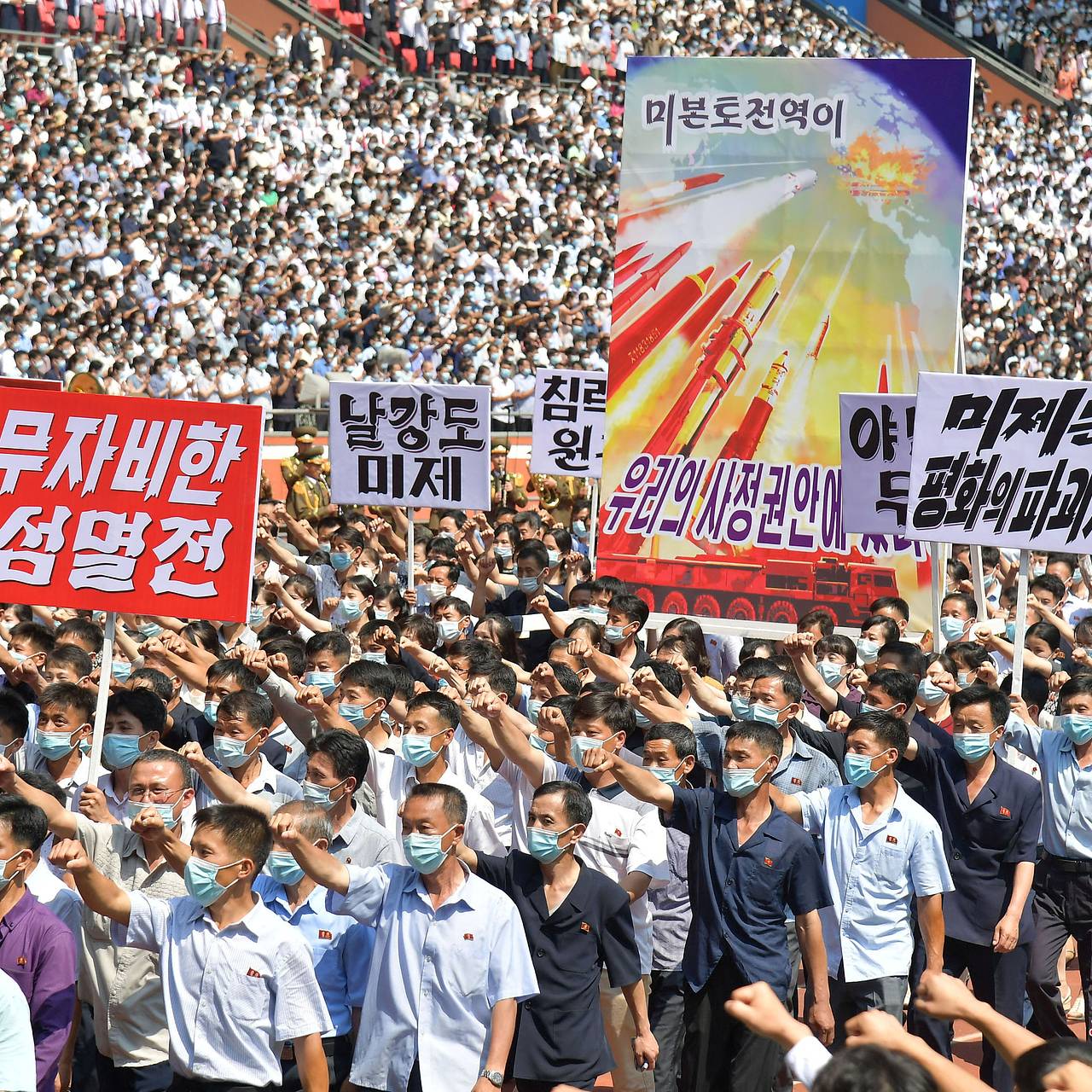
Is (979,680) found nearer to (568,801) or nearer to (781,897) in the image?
(781,897)

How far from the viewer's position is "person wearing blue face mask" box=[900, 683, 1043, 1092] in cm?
671

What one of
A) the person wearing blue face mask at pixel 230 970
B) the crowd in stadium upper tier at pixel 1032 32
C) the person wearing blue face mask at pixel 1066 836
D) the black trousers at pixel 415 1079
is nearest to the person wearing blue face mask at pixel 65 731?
the person wearing blue face mask at pixel 230 970

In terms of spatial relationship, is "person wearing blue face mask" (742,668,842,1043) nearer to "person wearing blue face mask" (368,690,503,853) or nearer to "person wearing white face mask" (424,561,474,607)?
"person wearing blue face mask" (368,690,503,853)

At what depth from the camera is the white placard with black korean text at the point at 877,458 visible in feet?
33.5

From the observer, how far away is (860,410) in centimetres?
1030

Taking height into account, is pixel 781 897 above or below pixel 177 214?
below

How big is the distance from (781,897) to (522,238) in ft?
66.7

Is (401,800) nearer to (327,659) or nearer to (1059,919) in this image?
(327,659)

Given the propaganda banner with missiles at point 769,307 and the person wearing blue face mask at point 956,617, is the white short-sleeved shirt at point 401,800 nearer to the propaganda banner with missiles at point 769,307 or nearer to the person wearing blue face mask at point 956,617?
the person wearing blue face mask at point 956,617

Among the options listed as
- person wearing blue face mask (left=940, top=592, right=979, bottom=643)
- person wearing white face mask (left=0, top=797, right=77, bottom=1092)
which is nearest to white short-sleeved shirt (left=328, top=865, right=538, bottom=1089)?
person wearing white face mask (left=0, top=797, right=77, bottom=1092)

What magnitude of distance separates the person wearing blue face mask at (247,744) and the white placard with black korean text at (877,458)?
4.68 m

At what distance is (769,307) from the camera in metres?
12.0

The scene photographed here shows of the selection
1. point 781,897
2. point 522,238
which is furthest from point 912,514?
point 522,238

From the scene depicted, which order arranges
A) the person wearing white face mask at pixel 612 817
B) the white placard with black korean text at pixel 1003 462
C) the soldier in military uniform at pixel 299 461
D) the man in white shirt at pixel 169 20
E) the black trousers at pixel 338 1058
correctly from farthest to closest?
1. the man in white shirt at pixel 169 20
2. the soldier in military uniform at pixel 299 461
3. the white placard with black korean text at pixel 1003 462
4. the person wearing white face mask at pixel 612 817
5. the black trousers at pixel 338 1058
